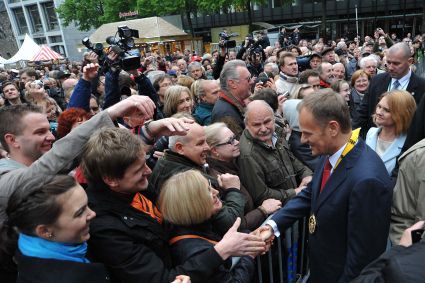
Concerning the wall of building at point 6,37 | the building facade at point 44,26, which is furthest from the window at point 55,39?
the wall of building at point 6,37

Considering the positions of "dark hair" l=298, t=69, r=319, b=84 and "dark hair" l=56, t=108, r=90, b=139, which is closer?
"dark hair" l=56, t=108, r=90, b=139

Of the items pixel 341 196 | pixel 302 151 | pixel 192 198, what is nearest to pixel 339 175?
pixel 341 196

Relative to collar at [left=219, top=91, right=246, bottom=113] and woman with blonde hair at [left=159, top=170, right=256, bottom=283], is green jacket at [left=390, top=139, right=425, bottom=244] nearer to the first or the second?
woman with blonde hair at [left=159, top=170, right=256, bottom=283]

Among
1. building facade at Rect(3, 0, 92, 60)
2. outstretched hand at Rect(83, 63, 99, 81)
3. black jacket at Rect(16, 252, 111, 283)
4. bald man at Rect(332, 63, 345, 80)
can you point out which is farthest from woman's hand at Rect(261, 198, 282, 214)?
building facade at Rect(3, 0, 92, 60)

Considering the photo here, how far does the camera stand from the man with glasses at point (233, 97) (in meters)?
3.70

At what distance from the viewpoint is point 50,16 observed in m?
49.7

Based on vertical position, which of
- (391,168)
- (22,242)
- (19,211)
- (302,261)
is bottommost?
(302,261)

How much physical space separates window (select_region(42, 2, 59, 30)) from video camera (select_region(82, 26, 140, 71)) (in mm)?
52259

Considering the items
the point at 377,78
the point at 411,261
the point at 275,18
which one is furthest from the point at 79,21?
the point at 411,261

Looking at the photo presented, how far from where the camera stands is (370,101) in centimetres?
455

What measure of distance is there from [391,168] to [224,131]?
1.67 metres

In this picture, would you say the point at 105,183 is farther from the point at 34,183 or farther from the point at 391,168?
the point at 391,168

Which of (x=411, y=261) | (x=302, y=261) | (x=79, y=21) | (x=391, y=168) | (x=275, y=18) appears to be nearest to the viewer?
(x=411, y=261)

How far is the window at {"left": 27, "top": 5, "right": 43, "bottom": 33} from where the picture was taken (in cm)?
5069
